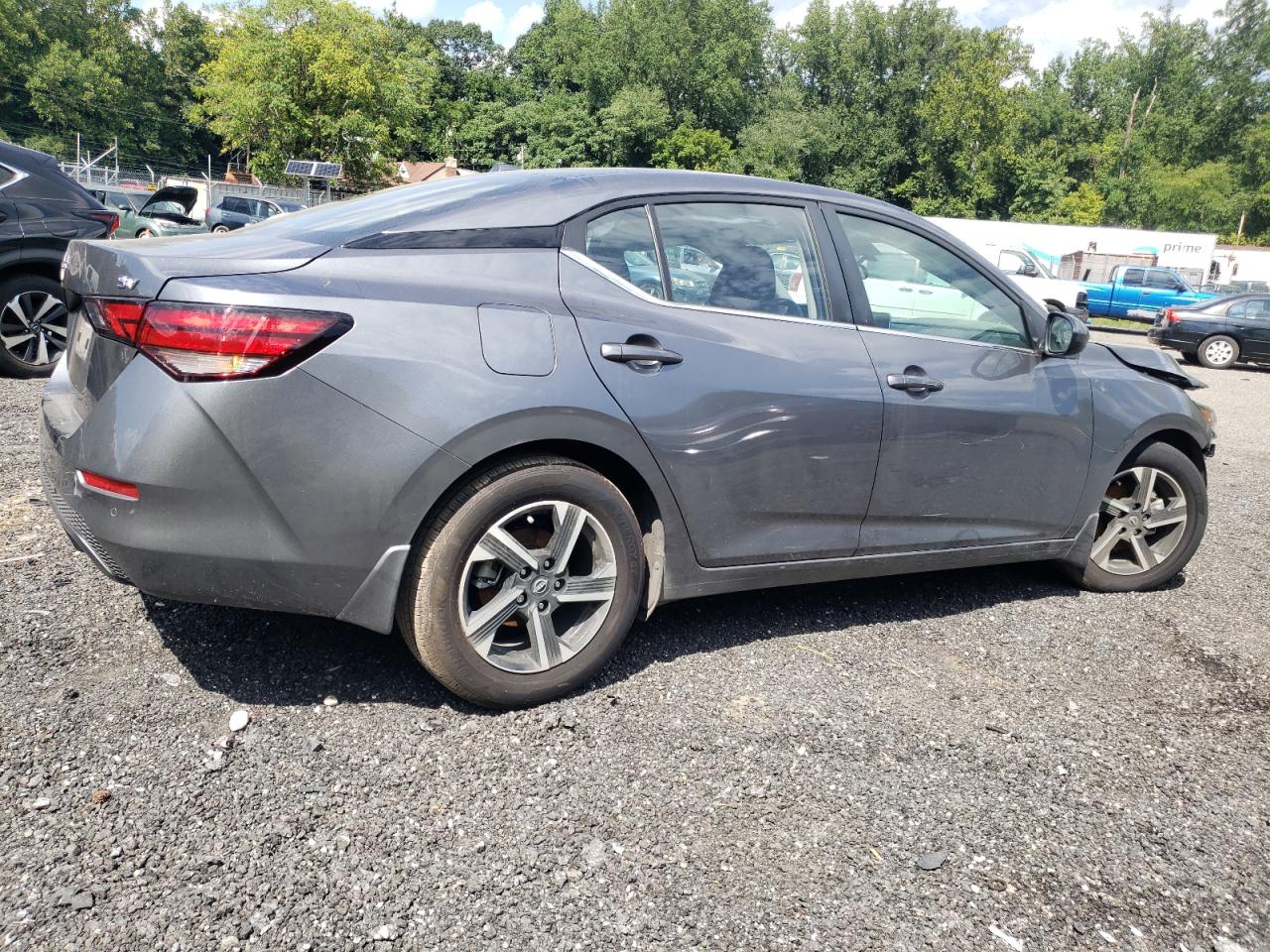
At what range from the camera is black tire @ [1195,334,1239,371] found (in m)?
18.3

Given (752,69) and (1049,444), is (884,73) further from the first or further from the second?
(1049,444)

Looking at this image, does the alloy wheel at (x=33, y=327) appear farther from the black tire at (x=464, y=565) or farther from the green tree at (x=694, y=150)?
the green tree at (x=694, y=150)

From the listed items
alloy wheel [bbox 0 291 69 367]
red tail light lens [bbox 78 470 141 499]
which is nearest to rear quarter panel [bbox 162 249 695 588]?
red tail light lens [bbox 78 470 141 499]

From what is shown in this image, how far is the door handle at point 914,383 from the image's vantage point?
134 inches

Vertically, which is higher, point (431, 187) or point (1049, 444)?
point (431, 187)

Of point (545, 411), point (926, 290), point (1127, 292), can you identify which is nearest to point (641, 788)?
point (545, 411)

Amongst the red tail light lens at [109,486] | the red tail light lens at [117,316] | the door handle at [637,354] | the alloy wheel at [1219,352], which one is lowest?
the alloy wheel at [1219,352]

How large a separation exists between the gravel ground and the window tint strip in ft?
4.45

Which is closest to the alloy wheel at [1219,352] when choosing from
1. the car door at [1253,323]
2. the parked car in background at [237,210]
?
the car door at [1253,323]

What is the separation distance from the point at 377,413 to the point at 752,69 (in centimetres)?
8233

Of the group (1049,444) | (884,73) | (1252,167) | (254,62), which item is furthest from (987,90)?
(1049,444)

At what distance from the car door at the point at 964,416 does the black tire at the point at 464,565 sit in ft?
3.51

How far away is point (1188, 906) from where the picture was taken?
228cm

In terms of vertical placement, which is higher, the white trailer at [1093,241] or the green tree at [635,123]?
the green tree at [635,123]
